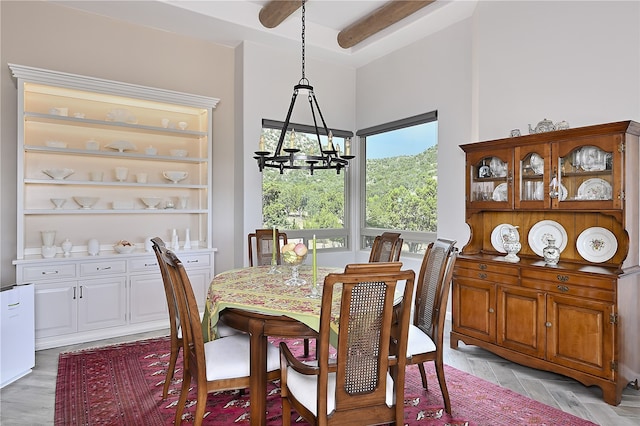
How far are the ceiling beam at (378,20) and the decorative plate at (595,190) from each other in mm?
2324

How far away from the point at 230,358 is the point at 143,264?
8.02 ft

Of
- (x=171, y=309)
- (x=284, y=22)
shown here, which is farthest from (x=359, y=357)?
(x=284, y=22)

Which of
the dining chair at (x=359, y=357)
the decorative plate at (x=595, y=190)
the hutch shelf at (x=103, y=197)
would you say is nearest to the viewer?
the dining chair at (x=359, y=357)

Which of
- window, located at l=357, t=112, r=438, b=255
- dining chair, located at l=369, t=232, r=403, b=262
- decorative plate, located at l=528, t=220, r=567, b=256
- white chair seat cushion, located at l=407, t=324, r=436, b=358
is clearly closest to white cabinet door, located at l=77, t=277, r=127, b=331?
dining chair, located at l=369, t=232, r=403, b=262

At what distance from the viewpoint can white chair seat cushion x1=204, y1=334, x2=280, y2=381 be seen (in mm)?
2104

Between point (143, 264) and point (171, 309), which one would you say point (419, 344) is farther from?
point (143, 264)

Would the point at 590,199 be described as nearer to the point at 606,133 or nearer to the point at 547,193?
the point at 547,193

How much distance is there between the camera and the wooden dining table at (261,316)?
2129mm

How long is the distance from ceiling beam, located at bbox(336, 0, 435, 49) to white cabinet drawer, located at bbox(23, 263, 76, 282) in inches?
158

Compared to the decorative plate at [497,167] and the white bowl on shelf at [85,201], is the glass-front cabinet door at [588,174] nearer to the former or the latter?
the decorative plate at [497,167]

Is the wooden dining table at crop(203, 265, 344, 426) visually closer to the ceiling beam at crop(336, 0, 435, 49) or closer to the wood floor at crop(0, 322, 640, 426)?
the wood floor at crop(0, 322, 640, 426)

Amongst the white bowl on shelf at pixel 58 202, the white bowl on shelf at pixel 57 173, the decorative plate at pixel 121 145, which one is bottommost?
the white bowl on shelf at pixel 58 202

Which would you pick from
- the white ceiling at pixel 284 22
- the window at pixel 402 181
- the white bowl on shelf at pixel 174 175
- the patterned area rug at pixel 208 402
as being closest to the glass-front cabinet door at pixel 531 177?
the window at pixel 402 181

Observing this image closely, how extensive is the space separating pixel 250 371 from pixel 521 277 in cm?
229
